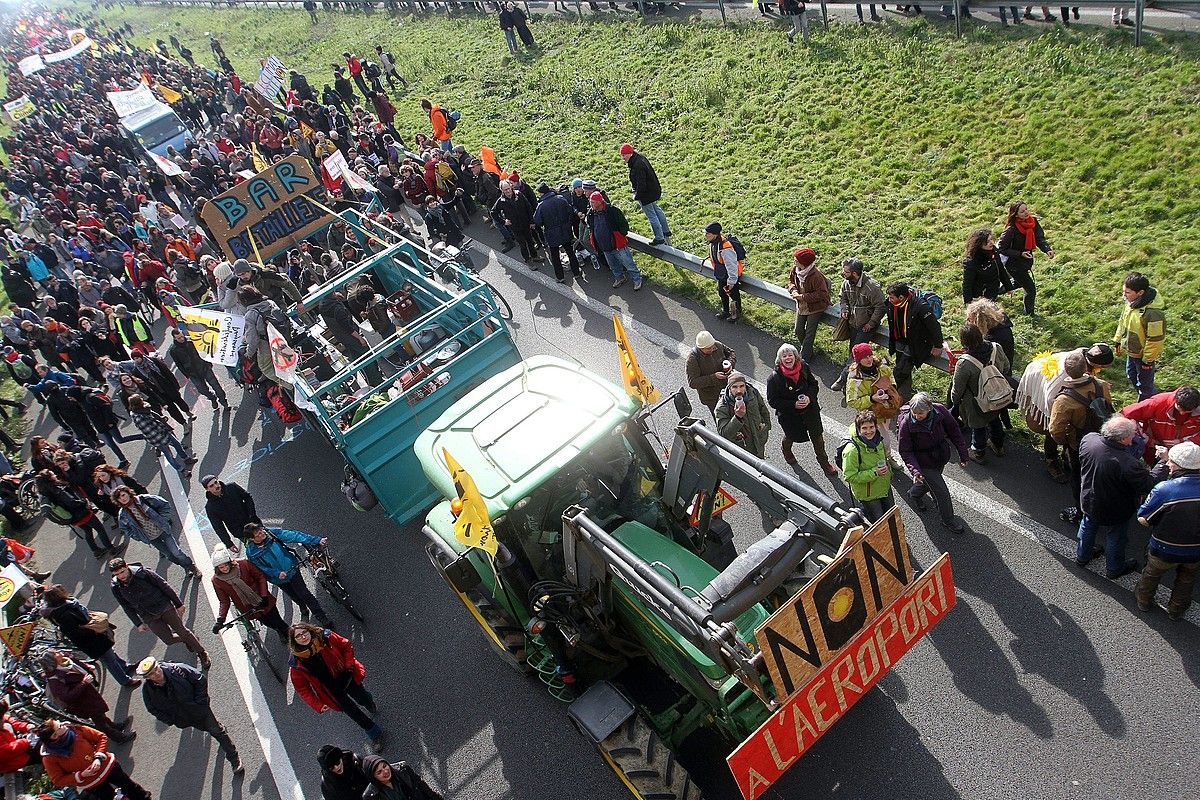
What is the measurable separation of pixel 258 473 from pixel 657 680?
7742 mm

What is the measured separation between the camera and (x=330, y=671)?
6.97m

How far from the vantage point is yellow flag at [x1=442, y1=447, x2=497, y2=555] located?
5863 mm

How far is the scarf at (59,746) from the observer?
7.14 meters

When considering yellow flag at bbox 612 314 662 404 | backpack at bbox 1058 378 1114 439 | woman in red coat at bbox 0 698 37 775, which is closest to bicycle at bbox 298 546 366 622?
woman in red coat at bbox 0 698 37 775

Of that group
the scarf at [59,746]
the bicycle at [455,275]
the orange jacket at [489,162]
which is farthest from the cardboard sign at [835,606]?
the orange jacket at [489,162]

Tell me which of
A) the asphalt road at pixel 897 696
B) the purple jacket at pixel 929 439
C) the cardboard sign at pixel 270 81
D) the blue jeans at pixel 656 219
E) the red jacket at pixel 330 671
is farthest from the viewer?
the cardboard sign at pixel 270 81

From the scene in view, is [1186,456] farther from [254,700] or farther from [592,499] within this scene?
[254,700]

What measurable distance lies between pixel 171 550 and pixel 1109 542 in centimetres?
1004

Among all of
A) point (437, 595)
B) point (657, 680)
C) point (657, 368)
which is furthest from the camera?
point (657, 368)

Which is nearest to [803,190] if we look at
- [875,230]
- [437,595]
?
[875,230]

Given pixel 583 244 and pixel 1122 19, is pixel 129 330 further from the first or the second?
pixel 1122 19

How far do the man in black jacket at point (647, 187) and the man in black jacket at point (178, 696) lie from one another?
878 cm

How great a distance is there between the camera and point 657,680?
6734 mm

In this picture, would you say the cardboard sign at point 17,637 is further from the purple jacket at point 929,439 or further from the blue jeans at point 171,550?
the purple jacket at point 929,439
